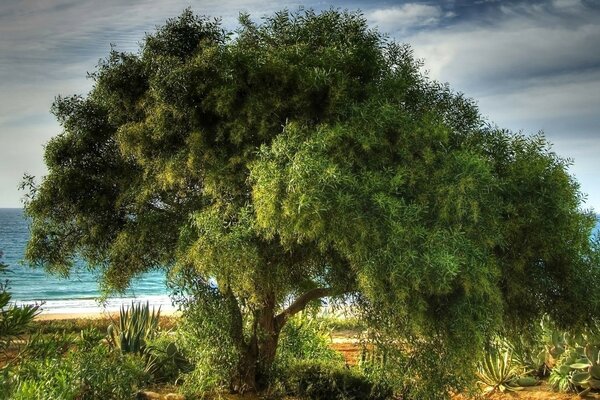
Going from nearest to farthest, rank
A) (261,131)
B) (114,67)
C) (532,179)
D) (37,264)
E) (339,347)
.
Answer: (261,131) < (532,179) < (114,67) < (37,264) < (339,347)

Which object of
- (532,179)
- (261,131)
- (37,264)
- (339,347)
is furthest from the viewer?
(339,347)

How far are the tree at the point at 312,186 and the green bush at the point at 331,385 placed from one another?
835 mm

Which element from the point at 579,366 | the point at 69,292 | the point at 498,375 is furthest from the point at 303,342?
the point at 69,292

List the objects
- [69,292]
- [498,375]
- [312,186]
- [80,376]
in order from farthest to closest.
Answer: [69,292] → [498,375] → [80,376] → [312,186]

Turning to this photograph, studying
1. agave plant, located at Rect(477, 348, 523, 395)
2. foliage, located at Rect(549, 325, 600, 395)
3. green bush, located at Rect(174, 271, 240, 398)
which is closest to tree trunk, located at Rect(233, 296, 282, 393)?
green bush, located at Rect(174, 271, 240, 398)

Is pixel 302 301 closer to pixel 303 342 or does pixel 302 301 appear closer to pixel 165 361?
pixel 303 342

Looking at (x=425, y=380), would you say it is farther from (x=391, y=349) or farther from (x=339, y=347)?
(x=339, y=347)

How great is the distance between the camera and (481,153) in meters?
10.5

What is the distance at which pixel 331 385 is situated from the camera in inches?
468

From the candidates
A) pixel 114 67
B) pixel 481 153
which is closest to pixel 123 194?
pixel 114 67

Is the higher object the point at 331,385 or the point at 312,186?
the point at 312,186

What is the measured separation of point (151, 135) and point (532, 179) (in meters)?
5.87

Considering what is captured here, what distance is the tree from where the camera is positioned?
28.6 feet

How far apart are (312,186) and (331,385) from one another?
16.3 ft
